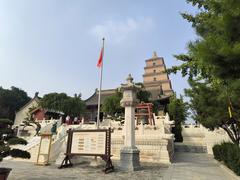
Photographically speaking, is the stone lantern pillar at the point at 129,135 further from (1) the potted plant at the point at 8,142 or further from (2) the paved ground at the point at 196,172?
(1) the potted plant at the point at 8,142

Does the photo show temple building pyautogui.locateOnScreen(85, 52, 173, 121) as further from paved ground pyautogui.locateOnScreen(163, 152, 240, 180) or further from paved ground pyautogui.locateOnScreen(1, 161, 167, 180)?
paved ground pyautogui.locateOnScreen(1, 161, 167, 180)

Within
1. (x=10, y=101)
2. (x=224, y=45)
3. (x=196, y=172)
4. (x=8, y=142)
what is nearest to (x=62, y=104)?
(x=10, y=101)

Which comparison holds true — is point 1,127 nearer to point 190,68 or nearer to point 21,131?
point 190,68

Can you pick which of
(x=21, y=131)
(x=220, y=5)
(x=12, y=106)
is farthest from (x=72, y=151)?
(x=12, y=106)

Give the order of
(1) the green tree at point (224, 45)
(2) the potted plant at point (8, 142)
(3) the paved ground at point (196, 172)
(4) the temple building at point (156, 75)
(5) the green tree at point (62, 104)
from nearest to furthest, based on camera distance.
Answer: (1) the green tree at point (224, 45), (2) the potted plant at point (8, 142), (3) the paved ground at point (196, 172), (5) the green tree at point (62, 104), (4) the temple building at point (156, 75)

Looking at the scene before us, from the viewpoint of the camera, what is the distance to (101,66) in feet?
41.6

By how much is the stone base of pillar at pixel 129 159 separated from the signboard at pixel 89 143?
3.08 feet

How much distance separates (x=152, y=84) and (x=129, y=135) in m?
32.5

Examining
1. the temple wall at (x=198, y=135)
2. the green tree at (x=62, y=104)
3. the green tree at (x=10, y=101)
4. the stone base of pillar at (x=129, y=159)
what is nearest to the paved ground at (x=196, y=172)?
the stone base of pillar at (x=129, y=159)

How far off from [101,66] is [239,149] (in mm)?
8492

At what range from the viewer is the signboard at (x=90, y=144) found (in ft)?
28.3

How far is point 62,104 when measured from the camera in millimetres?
28906

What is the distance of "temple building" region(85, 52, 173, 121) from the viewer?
3506 centimetres

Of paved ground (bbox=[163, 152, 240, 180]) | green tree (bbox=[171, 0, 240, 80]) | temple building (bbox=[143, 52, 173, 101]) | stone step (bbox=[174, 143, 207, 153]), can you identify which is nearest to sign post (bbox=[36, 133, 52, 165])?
paved ground (bbox=[163, 152, 240, 180])
